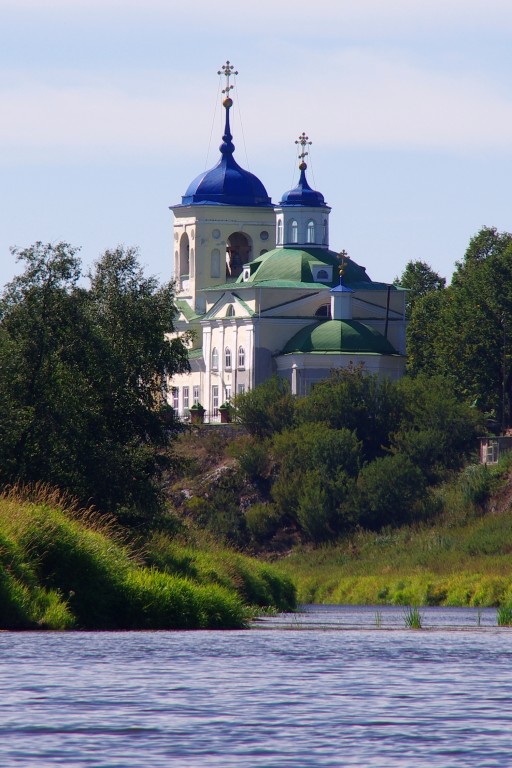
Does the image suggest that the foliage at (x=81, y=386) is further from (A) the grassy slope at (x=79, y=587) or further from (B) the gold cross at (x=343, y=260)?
(B) the gold cross at (x=343, y=260)

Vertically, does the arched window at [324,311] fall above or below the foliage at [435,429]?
above

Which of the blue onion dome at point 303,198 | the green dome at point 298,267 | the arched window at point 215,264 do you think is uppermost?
the blue onion dome at point 303,198

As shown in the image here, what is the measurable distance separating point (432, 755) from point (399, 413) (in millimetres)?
84759

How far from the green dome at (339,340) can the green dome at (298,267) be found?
498 centimetres

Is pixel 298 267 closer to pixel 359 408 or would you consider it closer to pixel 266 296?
pixel 266 296

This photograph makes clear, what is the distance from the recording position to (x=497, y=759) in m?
17.0

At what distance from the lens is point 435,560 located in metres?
78.1

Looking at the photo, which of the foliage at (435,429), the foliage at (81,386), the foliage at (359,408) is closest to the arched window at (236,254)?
the foliage at (359,408)

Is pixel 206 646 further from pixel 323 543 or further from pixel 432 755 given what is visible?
pixel 323 543

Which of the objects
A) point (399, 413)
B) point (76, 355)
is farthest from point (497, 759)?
point (399, 413)

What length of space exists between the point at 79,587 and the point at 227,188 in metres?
93.0

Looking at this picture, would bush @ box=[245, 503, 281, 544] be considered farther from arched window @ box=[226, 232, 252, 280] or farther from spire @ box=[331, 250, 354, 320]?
arched window @ box=[226, 232, 252, 280]

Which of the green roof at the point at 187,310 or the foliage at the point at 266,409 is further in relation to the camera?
the green roof at the point at 187,310

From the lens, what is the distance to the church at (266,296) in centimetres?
10856
